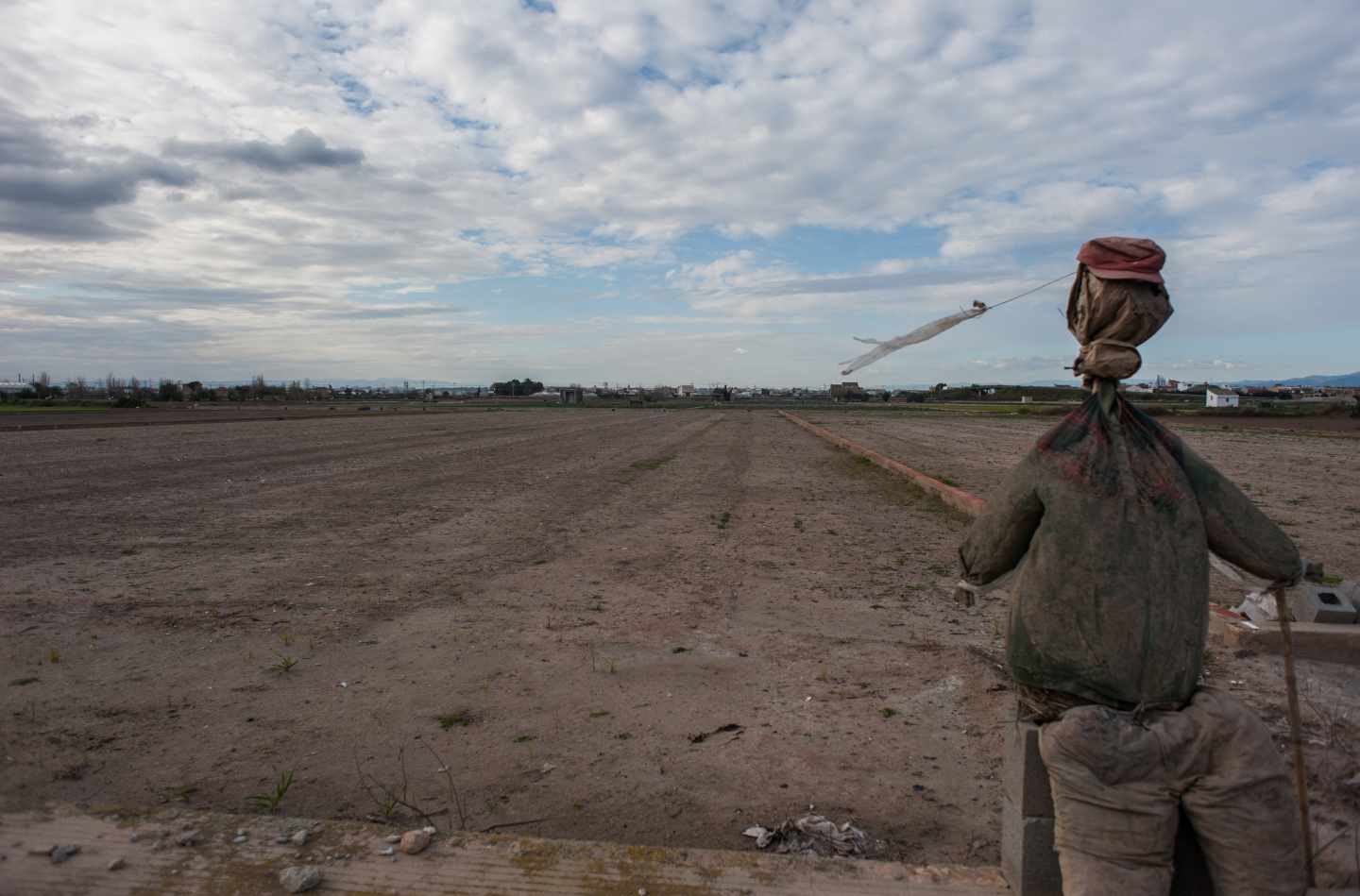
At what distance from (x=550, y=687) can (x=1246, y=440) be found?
34.9 metres

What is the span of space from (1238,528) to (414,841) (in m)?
2.84

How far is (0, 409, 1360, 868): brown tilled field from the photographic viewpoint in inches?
138

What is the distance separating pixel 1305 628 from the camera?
207 inches

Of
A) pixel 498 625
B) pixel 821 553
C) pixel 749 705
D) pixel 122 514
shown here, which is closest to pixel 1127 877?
pixel 749 705

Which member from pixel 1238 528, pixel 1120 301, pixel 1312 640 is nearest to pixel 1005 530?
pixel 1238 528

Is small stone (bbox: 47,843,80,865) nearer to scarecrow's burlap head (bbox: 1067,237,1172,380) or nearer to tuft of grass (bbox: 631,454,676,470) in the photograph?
scarecrow's burlap head (bbox: 1067,237,1172,380)

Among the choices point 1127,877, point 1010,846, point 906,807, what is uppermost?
point 1127,877

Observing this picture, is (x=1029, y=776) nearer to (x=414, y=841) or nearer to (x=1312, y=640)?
(x=414, y=841)

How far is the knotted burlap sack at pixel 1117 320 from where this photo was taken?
7.43 feet

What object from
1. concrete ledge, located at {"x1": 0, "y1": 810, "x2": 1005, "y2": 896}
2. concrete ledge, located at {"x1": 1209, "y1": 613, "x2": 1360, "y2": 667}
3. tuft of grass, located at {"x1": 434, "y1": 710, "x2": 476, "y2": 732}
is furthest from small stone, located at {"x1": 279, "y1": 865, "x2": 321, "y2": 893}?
concrete ledge, located at {"x1": 1209, "y1": 613, "x2": 1360, "y2": 667}

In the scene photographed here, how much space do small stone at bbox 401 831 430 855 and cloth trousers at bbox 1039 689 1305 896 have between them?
83.0 inches

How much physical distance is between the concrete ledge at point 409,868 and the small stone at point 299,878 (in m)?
0.03

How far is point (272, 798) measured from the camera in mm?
3406

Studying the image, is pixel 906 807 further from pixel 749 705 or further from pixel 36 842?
pixel 36 842
